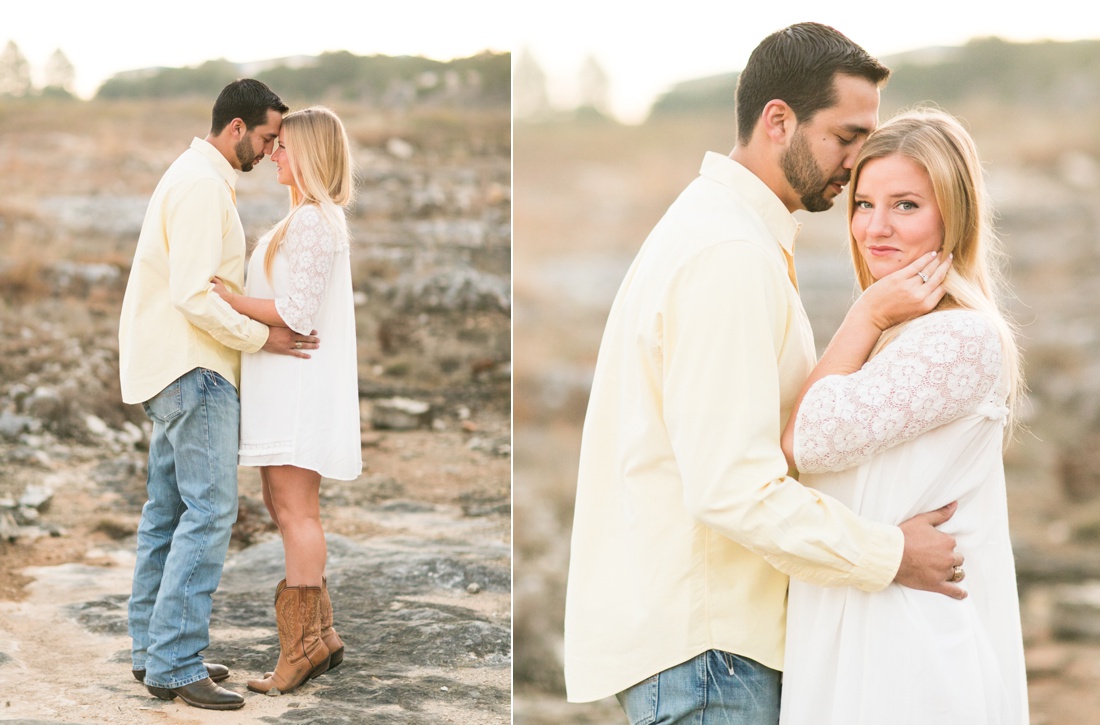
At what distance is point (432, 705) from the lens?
10.4ft

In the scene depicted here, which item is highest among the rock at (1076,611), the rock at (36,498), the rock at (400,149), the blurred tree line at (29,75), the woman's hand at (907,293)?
the blurred tree line at (29,75)

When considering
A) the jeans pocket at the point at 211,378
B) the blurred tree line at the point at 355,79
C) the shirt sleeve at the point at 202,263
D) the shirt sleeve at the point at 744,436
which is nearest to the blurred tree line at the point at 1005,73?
the blurred tree line at the point at 355,79

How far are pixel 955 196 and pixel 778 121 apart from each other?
0.96 ft

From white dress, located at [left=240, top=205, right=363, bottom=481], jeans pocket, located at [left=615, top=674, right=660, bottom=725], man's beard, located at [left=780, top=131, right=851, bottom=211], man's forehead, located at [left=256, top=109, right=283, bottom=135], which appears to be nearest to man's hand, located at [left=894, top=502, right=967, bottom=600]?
jeans pocket, located at [left=615, top=674, right=660, bottom=725]

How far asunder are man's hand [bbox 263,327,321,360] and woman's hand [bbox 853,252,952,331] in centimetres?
181

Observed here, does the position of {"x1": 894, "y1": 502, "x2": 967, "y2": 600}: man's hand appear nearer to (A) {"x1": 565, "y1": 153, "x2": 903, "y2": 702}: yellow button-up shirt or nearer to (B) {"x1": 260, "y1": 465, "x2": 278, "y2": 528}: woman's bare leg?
(A) {"x1": 565, "y1": 153, "x2": 903, "y2": 702}: yellow button-up shirt

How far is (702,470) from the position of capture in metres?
1.51

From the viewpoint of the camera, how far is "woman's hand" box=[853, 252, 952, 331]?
1.62 m

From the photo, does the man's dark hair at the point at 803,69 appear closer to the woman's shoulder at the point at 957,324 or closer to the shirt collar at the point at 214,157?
the woman's shoulder at the point at 957,324

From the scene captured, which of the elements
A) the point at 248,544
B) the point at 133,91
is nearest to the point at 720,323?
the point at 248,544

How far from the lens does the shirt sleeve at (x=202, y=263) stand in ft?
9.60

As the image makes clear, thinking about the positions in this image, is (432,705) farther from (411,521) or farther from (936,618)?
(936,618)

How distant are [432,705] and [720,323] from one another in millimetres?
2035

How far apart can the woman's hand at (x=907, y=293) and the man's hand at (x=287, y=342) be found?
5.95 feet
